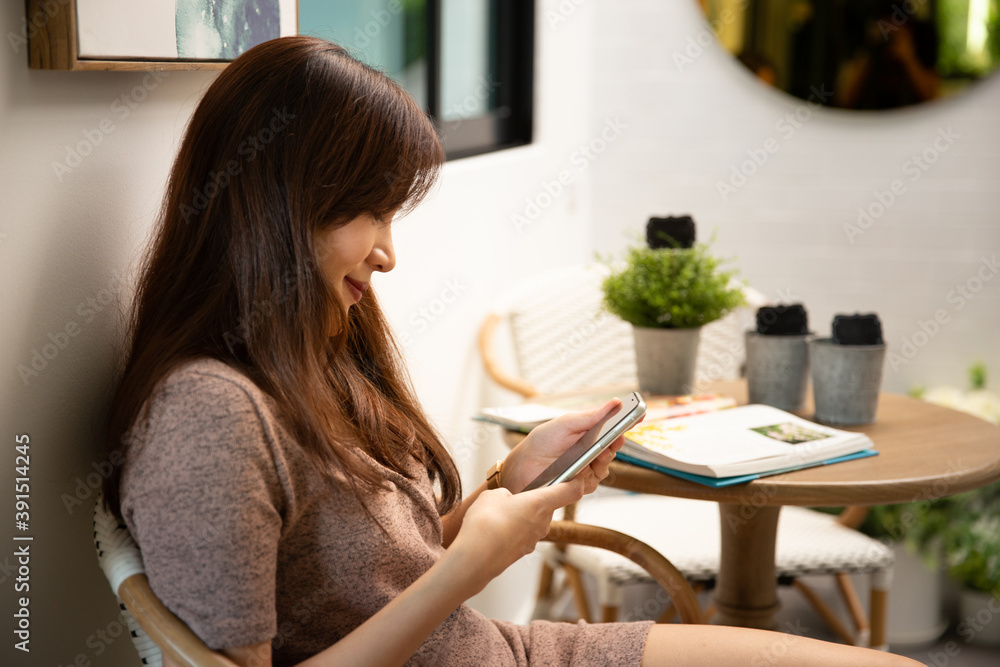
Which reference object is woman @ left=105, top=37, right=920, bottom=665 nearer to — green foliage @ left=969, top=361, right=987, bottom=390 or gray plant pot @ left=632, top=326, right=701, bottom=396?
gray plant pot @ left=632, top=326, right=701, bottom=396

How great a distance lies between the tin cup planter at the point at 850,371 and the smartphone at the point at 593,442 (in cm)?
63

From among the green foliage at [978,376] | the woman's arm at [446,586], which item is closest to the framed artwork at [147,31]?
the woman's arm at [446,586]

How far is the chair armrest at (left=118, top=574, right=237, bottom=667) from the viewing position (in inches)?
35.3

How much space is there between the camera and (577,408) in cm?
181

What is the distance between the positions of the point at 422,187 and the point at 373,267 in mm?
111

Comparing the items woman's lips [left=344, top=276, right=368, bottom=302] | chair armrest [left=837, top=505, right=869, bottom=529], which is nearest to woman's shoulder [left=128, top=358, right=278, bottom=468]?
woman's lips [left=344, top=276, right=368, bottom=302]

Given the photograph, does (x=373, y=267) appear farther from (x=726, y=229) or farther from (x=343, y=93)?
(x=726, y=229)

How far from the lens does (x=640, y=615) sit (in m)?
2.78

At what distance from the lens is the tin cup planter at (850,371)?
1.72 metres

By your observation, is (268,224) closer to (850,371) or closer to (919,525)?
(850,371)

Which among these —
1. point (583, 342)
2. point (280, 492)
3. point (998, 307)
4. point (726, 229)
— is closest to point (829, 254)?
point (726, 229)

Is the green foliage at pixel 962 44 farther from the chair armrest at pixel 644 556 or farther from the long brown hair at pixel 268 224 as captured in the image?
the long brown hair at pixel 268 224

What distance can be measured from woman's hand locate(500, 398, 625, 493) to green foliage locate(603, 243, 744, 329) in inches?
22.3

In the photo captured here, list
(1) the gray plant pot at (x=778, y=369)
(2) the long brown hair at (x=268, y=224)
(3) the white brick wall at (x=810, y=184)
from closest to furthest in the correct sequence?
(2) the long brown hair at (x=268, y=224) < (1) the gray plant pot at (x=778, y=369) < (3) the white brick wall at (x=810, y=184)
